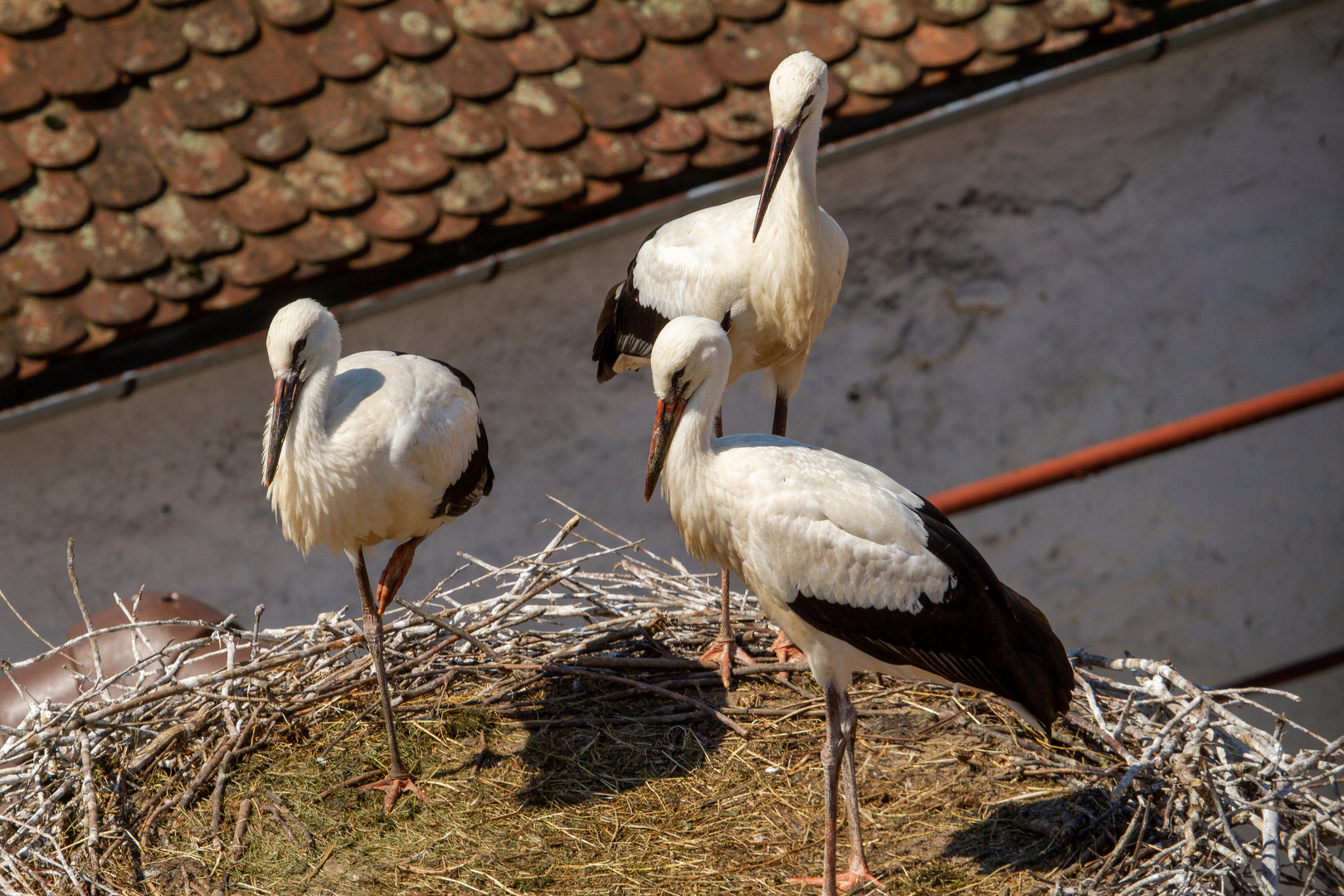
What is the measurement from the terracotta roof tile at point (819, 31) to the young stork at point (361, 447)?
2.45 metres

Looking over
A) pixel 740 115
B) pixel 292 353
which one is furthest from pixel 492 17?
pixel 292 353

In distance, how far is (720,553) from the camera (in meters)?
3.39

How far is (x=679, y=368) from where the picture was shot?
327 cm

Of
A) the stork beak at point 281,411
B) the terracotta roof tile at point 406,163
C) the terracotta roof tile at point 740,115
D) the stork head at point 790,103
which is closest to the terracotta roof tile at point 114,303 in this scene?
the terracotta roof tile at point 406,163

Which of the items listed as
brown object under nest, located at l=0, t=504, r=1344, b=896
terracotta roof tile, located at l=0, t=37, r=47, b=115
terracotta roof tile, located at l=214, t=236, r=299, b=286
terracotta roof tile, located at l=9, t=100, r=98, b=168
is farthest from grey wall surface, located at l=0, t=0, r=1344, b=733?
brown object under nest, located at l=0, t=504, r=1344, b=896

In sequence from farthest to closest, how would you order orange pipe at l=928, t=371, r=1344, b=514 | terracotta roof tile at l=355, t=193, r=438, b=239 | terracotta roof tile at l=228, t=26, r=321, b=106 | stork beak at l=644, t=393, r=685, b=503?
terracotta roof tile at l=228, t=26, r=321, b=106
terracotta roof tile at l=355, t=193, r=438, b=239
stork beak at l=644, t=393, r=685, b=503
orange pipe at l=928, t=371, r=1344, b=514

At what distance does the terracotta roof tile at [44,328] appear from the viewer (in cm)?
491

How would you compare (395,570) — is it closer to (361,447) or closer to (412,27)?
(361,447)

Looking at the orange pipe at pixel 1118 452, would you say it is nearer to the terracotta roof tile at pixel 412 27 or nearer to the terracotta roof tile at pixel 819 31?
the terracotta roof tile at pixel 819 31

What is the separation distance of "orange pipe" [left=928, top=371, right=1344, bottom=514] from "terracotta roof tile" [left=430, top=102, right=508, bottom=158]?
2.70m

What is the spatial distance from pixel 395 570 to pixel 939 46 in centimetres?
305

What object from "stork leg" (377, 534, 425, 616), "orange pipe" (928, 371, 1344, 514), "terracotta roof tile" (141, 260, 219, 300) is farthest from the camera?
"terracotta roof tile" (141, 260, 219, 300)

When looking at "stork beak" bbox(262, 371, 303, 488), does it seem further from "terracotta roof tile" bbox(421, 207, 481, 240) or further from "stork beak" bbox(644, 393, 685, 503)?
"terracotta roof tile" bbox(421, 207, 481, 240)

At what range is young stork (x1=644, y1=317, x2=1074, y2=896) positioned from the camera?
3.19 meters
